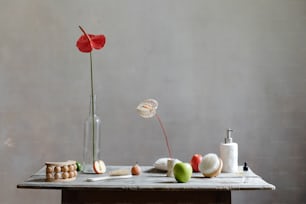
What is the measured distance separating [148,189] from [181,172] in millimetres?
164

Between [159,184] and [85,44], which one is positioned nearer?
[159,184]

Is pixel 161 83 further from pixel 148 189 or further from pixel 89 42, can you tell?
pixel 148 189

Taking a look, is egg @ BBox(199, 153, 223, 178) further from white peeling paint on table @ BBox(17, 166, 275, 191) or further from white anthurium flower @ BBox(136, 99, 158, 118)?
white anthurium flower @ BBox(136, 99, 158, 118)

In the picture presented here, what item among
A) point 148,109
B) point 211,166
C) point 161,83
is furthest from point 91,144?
point 161,83

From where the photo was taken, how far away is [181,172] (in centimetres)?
175

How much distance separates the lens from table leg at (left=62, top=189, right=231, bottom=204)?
1.78 metres

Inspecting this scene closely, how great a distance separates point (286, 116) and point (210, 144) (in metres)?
0.57

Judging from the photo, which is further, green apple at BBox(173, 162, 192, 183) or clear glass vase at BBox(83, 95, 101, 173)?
clear glass vase at BBox(83, 95, 101, 173)

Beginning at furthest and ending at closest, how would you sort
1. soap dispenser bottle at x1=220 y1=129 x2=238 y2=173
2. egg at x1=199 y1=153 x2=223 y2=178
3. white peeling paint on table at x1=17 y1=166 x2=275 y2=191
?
1. soap dispenser bottle at x1=220 y1=129 x2=238 y2=173
2. egg at x1=199 y1=153 x2=223 y2=178
3. white peeling paint on table at x1=17 y1=166 x2=275 y2=191

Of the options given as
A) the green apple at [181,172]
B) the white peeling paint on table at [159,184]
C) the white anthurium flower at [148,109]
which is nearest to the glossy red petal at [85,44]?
the white anthurium flower at [148,109]

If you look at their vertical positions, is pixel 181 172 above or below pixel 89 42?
below

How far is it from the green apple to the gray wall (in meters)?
1.16

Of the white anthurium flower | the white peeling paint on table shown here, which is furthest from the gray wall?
the white peeling paint on table

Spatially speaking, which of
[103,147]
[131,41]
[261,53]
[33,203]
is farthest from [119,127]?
[261,53]
